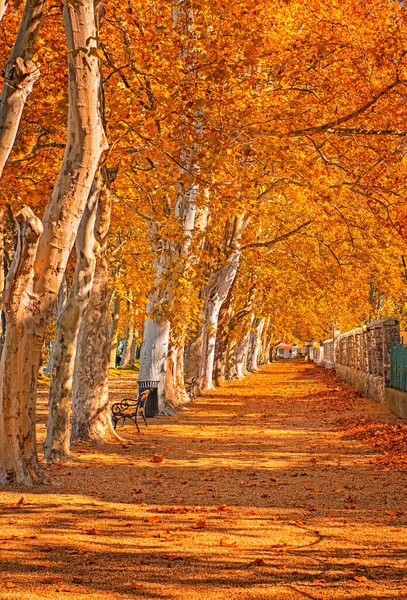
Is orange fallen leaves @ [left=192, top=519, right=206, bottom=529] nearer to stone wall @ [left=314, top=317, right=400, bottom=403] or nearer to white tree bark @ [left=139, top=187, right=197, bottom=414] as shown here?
white tree bark @ [left=139, top=187, right=197, bottom=414]

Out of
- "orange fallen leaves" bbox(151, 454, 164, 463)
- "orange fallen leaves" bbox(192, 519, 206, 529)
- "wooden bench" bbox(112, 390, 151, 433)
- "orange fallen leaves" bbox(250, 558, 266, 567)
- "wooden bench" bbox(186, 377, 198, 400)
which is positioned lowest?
"orange fallen leaves" bbox(250, 558, 266, 567)

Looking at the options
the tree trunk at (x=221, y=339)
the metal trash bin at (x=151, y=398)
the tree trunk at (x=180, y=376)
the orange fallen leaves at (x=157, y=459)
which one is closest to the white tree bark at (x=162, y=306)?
the metal trash bin at (x=151, y=398)

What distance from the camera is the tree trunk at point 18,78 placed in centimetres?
1099

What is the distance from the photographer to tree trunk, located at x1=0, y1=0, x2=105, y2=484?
445 inches

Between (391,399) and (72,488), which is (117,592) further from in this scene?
(391,399)

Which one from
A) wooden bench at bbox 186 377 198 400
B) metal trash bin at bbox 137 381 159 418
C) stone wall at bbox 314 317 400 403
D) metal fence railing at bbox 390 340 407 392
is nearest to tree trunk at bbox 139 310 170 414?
metal trash bin at bbox 137 381 159 418

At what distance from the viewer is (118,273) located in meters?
51.9

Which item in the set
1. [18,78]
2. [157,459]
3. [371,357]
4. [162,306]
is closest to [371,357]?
[371,357]

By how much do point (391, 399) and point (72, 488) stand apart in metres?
14.8

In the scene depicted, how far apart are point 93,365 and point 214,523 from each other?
7906mm

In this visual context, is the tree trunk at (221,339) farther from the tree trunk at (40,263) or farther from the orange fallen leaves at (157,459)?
the tree trunk at (40,263)

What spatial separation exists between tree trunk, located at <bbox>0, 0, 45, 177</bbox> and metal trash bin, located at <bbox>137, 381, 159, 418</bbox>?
12.8 meters

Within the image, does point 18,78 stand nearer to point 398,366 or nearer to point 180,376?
point 398,366

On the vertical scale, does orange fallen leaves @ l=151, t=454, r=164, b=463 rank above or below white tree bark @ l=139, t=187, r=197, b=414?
below
